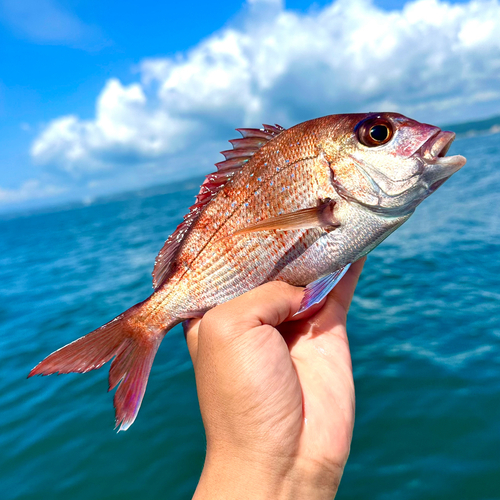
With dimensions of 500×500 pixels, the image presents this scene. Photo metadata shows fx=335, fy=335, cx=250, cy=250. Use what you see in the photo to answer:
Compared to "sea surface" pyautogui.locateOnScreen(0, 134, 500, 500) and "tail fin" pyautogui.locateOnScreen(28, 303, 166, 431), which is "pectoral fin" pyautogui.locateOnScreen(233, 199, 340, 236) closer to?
"tail fin" pyautogui.locateOnScreen(28, 303, 166, 431)

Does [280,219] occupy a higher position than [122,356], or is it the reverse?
[280,219]

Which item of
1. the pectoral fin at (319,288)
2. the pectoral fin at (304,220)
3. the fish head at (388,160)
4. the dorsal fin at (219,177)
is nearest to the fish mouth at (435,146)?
the fish head at (388,160)

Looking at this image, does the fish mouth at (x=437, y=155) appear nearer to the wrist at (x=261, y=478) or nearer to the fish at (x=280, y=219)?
the fish at (x=280, y=219)

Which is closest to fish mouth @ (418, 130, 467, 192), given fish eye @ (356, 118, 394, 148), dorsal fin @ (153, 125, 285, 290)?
fish eye @ (356, 118, 394, 148)

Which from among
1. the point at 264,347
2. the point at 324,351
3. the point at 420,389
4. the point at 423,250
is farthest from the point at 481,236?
the point at 264,347

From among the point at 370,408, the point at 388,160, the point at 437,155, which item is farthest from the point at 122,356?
the point at 370,408

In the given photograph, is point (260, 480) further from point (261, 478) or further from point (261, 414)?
point (261, 414)
